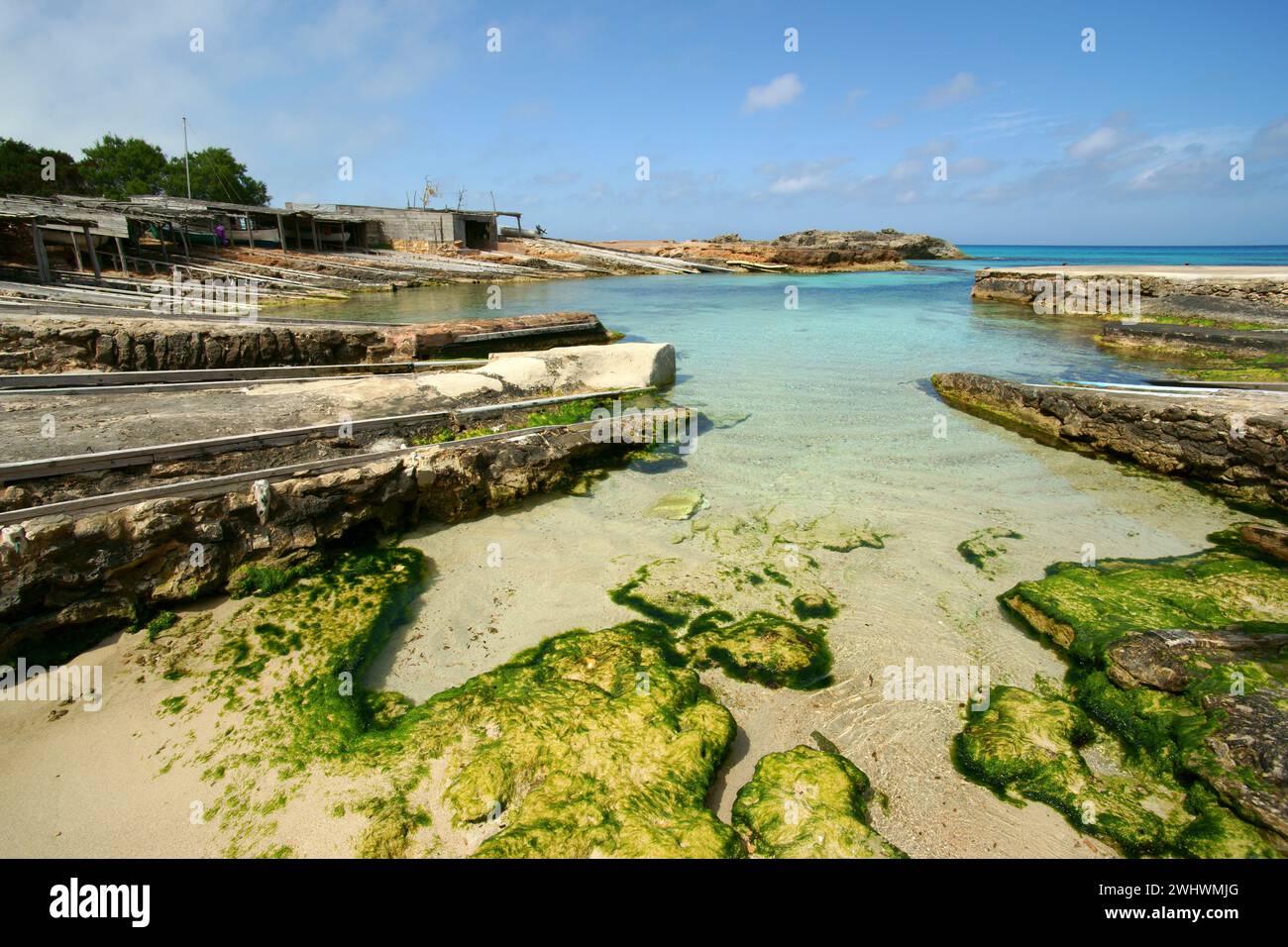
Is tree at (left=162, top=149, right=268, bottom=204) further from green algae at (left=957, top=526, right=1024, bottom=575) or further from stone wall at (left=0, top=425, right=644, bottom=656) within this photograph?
green algae at (left=957, top=526, right=1024, bottom=575)

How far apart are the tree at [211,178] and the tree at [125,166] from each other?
2.91ft

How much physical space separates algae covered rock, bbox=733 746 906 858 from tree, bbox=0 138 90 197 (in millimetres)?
48839

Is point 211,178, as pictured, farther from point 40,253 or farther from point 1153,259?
point 1153,259

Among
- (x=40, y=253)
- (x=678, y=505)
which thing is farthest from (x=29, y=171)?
(x=678, y=505)

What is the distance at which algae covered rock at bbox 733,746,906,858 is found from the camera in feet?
10.6

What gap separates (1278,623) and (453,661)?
7.00m

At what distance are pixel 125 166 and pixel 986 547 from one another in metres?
62.8

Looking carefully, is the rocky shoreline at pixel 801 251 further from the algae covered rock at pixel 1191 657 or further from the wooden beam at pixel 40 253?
the algae covered rock at pixel 1191 657

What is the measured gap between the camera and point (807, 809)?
137 inches

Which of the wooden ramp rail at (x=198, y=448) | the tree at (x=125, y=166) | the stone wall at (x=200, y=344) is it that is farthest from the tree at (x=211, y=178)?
the wooden ramp rail at (x=198, y=448)

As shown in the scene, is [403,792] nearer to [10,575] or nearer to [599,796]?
[599,796]

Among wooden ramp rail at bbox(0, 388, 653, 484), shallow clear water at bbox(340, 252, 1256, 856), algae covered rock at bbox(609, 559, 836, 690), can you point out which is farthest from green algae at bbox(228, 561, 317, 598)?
algae covered rock at bbox(609, 559, 836, 690)

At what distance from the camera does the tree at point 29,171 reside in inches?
1335

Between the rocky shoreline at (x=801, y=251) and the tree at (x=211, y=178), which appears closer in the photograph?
the tree at (x=211, y=178)
